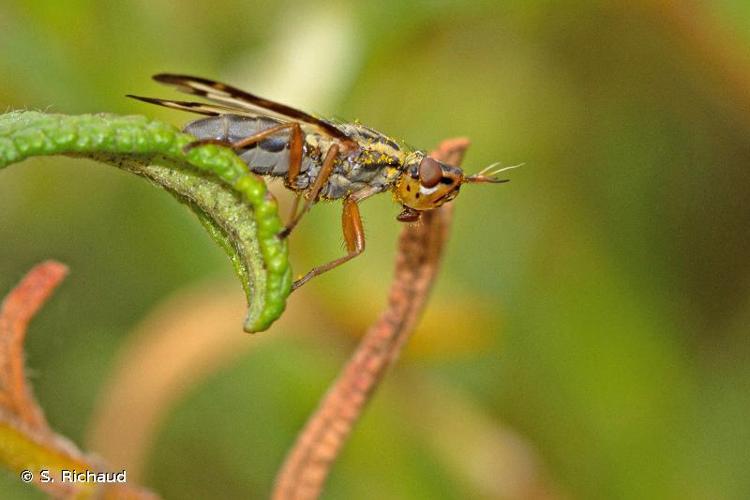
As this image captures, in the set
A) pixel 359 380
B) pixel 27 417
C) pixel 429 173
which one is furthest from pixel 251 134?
pixel 27 417

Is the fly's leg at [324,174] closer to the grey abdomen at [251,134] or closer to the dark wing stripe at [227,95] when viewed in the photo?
the grey abdomen at [251,134]

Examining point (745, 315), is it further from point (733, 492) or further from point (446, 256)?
point (446, 256)

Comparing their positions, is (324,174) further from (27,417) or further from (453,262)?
(453,262)

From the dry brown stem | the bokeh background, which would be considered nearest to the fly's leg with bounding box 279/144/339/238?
the dry brown stem

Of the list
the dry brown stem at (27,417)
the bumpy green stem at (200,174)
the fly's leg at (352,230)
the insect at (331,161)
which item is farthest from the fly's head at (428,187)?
the dry brown stem at (27,417)

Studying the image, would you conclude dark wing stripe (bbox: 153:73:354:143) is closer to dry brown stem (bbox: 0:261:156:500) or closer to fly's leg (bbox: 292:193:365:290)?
fly's leg (bbox: 292:193:365:290)

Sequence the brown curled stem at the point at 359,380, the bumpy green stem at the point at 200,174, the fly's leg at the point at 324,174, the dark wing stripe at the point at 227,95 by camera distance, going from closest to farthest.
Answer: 1. the bumpy green stem at the point at 200,174
2. the dark wing stripe at the point at 227,95
3. the brown curled stem at the point at 359,380
4. the fly's leg at the point at 324,174
